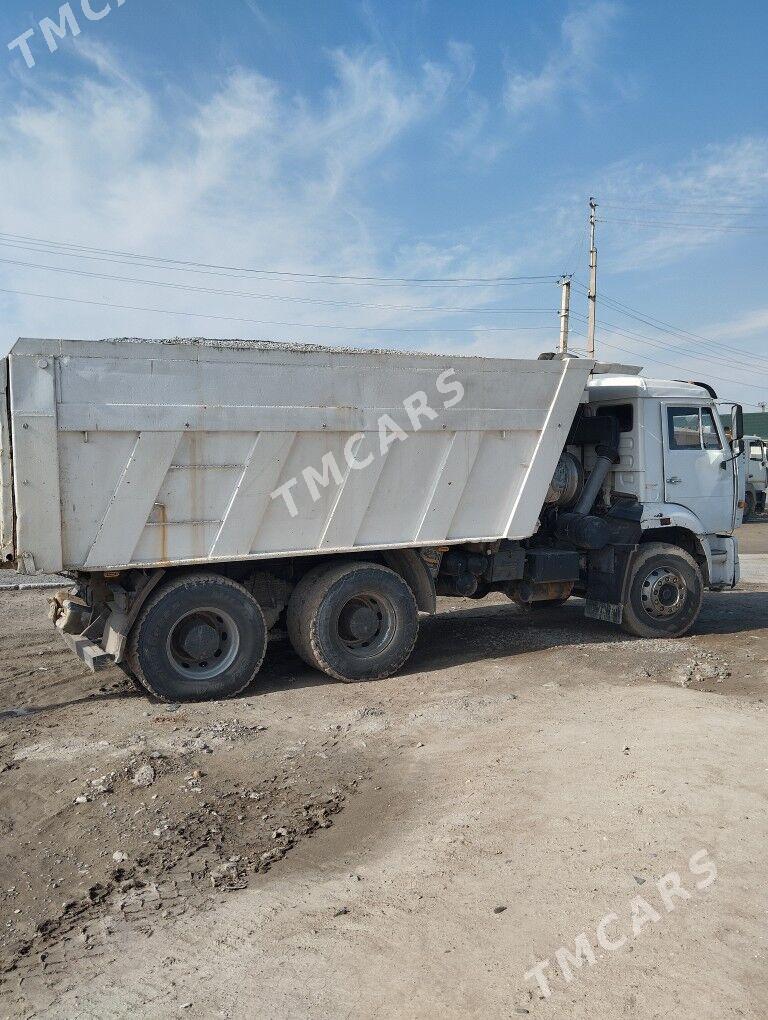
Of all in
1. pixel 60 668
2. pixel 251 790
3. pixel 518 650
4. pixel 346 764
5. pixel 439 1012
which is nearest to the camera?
pixel 439 1012

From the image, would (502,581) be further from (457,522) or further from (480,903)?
(480,903)

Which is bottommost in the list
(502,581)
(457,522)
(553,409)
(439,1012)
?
(439,1012)

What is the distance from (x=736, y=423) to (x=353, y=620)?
5266 mm

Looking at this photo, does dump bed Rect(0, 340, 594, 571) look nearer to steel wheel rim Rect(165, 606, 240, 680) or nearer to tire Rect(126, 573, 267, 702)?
tire Rect(126, 573, 267, 702)

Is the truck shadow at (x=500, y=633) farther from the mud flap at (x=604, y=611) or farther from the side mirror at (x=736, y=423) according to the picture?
the side mirror at (x=736, y=423)

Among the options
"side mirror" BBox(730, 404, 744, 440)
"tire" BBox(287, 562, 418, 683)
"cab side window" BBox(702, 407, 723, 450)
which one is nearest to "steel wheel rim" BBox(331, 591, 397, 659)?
"tire" BBox(287, 562, 418, 683)

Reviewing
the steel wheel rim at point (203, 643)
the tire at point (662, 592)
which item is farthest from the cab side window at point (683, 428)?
the steel wheel rim at point (203, 643)

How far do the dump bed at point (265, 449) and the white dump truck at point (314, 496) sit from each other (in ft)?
0.05

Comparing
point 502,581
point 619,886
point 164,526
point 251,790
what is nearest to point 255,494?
point 164,526

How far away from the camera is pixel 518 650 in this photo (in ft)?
28.1

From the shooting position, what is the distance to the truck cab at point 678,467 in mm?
8938

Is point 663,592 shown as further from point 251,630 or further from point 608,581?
point 251,630

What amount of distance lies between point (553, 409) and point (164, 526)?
397cm

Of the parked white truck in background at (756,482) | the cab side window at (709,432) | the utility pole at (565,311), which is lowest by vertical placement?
the parked white truck in background at (756,482)
